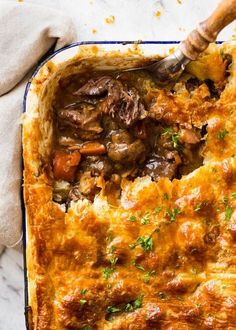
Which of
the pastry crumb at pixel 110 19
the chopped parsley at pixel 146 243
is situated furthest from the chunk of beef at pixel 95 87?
the chopped parsley at pixel 146 243

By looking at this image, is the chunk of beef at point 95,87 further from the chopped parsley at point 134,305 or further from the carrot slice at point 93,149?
the chopped parsley at point 134,305

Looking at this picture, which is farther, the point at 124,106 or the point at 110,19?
the point at 110,19

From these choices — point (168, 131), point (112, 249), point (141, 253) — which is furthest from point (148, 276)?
point (168, 131)

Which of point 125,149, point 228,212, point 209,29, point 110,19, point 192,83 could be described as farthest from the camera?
point 110,19

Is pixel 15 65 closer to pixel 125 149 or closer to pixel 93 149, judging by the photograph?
pixel 93 149

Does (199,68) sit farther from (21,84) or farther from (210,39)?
(21,84)

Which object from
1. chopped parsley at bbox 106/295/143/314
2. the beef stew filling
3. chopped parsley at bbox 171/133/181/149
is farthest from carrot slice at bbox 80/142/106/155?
chopped parsley at bbox 106/295/143/314

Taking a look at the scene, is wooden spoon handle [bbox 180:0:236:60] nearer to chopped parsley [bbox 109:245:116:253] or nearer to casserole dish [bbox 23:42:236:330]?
casserole dish [bbox 23:42:236:330]

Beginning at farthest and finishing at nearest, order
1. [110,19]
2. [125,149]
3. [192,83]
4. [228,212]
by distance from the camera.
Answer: [110,19]
[192,83]
[125,149]
[228,212]
